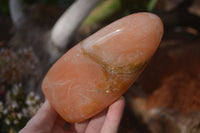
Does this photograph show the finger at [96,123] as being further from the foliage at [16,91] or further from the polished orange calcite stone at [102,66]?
the foliage at [16,91]

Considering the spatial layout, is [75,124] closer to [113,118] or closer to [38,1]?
[113,118]

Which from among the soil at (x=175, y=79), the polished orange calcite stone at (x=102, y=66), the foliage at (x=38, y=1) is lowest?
the soil at (x=175, y=79)

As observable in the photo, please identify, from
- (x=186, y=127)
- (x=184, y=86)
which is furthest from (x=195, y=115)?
(x=184, y=86)

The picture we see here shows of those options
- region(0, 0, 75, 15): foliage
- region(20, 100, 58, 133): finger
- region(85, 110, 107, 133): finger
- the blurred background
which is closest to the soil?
the blurred background

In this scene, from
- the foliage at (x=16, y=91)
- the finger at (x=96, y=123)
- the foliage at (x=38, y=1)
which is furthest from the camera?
the foliage at (x=38, y=1)

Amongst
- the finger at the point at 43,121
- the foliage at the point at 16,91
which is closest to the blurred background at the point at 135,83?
the foliage at the point at 16,91

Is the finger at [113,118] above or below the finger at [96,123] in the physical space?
above

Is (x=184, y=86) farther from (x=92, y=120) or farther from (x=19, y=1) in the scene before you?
(x=19, y=1)
